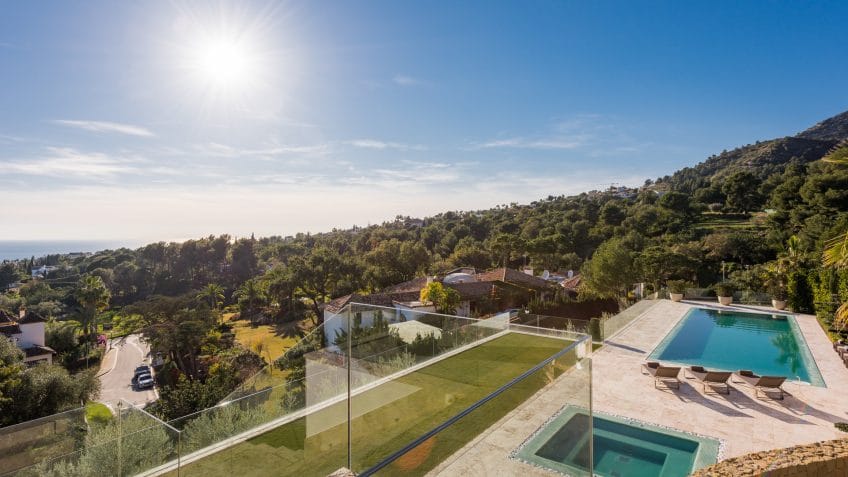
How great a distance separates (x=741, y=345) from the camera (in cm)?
1292

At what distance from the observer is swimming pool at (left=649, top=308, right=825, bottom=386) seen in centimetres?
1055

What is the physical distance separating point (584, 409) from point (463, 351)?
2414 mm

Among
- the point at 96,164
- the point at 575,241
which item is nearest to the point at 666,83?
the point at 575,241

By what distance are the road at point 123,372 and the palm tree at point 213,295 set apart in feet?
25.1

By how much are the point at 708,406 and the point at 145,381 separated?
91.9 ft

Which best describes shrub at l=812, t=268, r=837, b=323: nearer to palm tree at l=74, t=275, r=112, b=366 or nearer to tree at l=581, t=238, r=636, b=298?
tree at l=581, t=238, r=636, b=298

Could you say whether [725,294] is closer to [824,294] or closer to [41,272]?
[824,294]

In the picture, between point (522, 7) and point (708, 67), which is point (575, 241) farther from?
point (522, 7)

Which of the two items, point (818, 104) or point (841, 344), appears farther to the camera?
point (818, 104)

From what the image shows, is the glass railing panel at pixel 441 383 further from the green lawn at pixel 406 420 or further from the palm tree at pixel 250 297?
the palm tree at pixel 250 297

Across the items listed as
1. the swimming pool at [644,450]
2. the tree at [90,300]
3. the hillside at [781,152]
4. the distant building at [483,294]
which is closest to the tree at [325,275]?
the distant building at [483,294]

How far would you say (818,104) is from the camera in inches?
1231

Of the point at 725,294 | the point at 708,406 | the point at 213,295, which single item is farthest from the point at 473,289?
the point at 213,295

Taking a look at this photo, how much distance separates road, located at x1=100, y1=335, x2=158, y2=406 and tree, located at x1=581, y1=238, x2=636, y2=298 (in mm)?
23209
